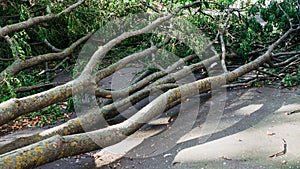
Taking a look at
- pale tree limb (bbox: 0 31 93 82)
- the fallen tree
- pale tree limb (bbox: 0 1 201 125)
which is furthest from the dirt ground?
pale tree limb (bbox: 0 31 93 82)

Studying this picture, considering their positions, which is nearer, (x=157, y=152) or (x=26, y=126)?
(x=157, y=152)

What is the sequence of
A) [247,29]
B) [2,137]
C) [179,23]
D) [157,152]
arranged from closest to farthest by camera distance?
[157,152]
[2,137]
[179,23]
[247,29]

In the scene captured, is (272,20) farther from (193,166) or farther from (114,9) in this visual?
(193,166)

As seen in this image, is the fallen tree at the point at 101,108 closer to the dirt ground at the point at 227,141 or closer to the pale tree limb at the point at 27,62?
the pale tree limb at the point at 27,62

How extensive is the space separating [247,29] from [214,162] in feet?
11.9

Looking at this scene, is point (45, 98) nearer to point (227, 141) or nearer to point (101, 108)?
point (101, 108)

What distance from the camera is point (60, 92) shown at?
2.85 m

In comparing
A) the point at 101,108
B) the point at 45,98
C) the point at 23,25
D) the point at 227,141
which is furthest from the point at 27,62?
the point at 227,141

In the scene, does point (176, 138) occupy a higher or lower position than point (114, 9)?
lower

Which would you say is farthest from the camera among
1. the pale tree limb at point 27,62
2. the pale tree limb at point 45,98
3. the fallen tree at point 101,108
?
the pale tree limb at point 27,62

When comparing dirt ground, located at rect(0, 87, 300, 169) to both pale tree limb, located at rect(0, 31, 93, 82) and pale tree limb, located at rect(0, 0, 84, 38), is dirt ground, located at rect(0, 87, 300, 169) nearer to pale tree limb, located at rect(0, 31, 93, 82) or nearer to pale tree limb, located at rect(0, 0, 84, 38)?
pale tree limb, located at rect(0, 31, 93, 82)

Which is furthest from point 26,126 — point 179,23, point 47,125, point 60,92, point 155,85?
point 179,23

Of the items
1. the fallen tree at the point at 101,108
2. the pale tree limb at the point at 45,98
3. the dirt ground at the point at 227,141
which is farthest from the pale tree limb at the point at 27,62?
the pale tree limb at the point at 45,98

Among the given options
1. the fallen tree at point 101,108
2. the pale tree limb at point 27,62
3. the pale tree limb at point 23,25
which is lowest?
the fallen tree at point 101,108
